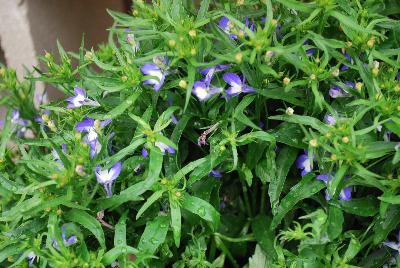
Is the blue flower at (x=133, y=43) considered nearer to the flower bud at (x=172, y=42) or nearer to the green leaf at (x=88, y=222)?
the flower bud at (x=172, y=42)

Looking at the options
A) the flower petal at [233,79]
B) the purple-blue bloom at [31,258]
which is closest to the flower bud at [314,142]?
the flower petal at [233,79]

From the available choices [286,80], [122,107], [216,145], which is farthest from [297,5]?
[122,107]

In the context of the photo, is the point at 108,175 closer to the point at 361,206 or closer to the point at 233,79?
the point at 233,79

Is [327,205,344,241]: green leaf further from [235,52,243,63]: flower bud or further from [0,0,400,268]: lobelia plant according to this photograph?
[235,52,243,63]: flower bud

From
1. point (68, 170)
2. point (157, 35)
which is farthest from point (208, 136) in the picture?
point (68, 170)

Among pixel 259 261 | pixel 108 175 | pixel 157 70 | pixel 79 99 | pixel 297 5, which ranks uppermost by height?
pixel 297 5

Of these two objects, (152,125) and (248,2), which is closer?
(152,125)

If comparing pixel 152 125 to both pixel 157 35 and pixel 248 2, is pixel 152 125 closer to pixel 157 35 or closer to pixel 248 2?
pixel 157 35
